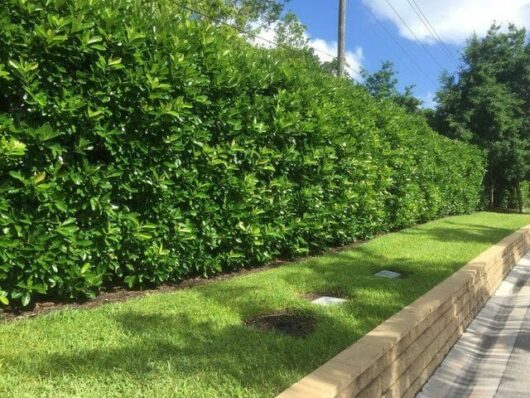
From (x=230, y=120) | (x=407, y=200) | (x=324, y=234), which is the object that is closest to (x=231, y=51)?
(x=230, y=120)

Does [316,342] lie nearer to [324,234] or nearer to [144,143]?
[144,143]

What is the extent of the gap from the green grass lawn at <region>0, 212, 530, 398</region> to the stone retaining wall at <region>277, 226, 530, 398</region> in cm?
21

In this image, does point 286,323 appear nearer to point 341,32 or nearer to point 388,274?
point 388,274

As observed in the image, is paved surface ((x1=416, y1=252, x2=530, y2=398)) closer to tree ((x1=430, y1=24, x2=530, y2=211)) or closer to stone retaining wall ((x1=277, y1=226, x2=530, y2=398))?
stone retaining wall ((x1=277, y1=226, x2=530, y2=398))

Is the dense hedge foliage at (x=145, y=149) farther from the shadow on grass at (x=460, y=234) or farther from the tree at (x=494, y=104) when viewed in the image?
the tree at (x=494, y=104)

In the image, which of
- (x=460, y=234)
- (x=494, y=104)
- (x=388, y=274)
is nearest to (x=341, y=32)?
(x=460, y=234)

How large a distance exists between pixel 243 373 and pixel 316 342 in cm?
86

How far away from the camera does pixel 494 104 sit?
26.0 m

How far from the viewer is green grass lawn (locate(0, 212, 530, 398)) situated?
9.61ft

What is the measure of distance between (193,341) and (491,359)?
325cm

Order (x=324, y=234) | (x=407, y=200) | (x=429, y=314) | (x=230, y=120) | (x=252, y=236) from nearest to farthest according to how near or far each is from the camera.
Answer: (x=429, y=314) → (x=230, y=120) → (x=252, y=236) → (x=324, y=234) → (x=407, y=200)

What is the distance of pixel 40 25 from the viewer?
158 inches

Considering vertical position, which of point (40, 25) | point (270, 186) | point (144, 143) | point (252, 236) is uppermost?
point (40, 25)

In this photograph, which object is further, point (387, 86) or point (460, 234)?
point (387, 86)
